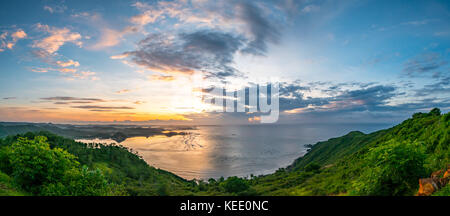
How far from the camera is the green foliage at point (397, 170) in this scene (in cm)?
787

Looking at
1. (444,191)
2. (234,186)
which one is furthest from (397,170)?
(234,186)

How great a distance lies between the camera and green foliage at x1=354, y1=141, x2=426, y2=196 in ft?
25.8

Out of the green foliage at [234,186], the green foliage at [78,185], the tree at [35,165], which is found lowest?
the green foliage at [234,186]

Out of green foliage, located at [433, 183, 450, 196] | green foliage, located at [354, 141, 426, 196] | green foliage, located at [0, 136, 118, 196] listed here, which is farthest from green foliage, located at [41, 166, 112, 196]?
green foliage, located at [433, 183, 450, 196]

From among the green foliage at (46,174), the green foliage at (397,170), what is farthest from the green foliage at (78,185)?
the green foliage at (397,170)

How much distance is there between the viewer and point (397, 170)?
317 inches

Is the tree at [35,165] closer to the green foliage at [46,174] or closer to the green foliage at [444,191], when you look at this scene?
the green foliage at [46,174]

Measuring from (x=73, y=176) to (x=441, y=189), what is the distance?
51.5ft

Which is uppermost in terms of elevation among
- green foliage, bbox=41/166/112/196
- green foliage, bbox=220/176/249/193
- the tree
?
the tree

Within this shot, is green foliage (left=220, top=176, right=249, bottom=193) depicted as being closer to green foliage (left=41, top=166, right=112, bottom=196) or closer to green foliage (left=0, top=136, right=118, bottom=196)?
green foliage (left=41, top=166, right=112, bottom=196)

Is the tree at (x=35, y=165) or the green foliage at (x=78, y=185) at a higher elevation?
the tree at (x=35, y=165)

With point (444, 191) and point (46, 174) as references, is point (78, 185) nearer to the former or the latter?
point (46, 174)
